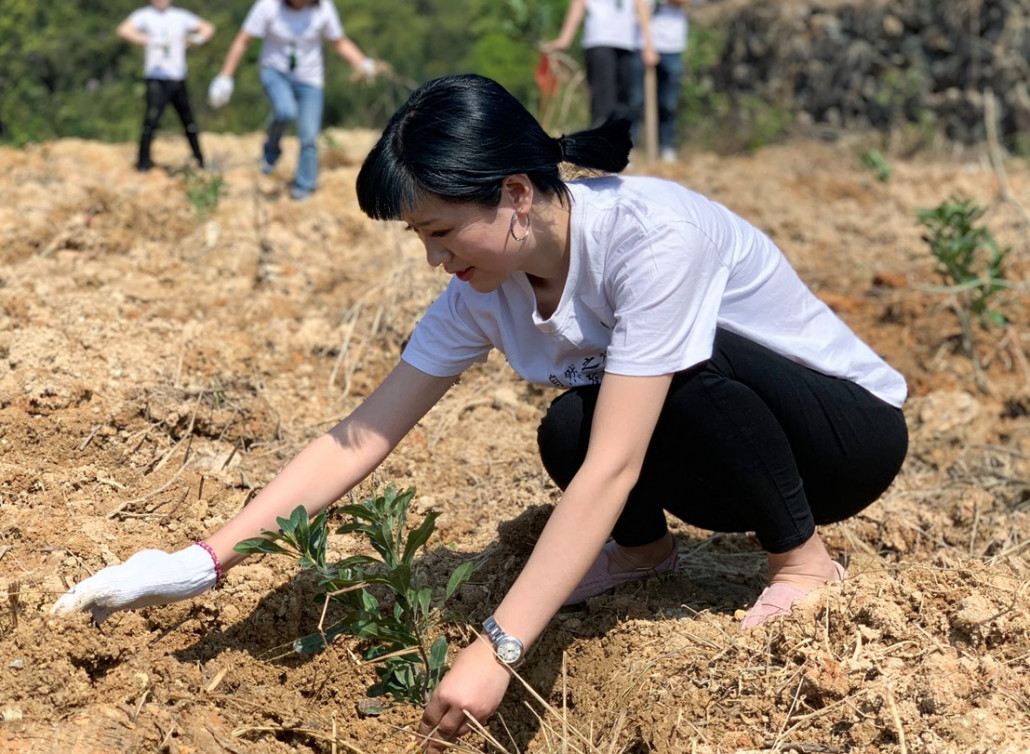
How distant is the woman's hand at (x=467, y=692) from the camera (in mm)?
1711

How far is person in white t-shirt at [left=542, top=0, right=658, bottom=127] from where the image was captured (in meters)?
6.57

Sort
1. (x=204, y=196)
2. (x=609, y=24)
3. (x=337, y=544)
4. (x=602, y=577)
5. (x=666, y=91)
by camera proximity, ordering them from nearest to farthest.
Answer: (x=602, y=577)
(x=337, y=544)
(x=204, y=196)
(x=609, y=24)
(x=666, y=91)

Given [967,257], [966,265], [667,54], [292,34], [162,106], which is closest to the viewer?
[967,257]

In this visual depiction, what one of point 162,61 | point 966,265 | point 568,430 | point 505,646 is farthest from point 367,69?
point 505,646

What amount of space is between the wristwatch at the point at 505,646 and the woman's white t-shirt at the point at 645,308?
45cm

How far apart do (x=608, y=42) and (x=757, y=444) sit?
5040mm

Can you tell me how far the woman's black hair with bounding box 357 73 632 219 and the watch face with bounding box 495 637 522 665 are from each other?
2.27 ft

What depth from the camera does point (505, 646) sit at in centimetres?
175

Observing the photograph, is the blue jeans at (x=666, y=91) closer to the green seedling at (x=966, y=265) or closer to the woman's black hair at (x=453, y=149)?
the green seedling at (x=966, y=265)

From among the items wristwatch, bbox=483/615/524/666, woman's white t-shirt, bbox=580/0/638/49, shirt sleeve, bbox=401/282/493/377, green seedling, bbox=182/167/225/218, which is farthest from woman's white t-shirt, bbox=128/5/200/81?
wristwatch, bbox=483/615/524/666

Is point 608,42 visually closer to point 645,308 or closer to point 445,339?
point 445,339

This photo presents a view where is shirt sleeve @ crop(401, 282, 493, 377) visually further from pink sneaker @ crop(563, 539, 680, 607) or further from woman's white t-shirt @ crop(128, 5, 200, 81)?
woman's white t-shirt @ crop(128, 5, 200, 81)

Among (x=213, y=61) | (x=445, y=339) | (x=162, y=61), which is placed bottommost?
(x=213, y=61)

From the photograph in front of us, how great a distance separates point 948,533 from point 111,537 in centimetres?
197
